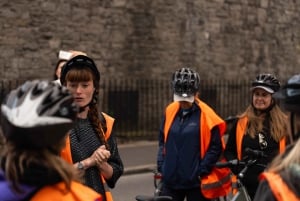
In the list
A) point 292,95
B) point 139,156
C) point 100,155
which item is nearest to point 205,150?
point 100,155

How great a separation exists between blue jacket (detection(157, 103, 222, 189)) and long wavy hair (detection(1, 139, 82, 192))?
11.1ft

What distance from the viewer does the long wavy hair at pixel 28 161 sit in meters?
2.48

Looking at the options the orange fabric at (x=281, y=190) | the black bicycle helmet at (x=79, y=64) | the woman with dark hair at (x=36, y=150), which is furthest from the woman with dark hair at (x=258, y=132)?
the woman with dark hair at (x=36, y=150)

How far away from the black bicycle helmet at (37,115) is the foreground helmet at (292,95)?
0.89 metres

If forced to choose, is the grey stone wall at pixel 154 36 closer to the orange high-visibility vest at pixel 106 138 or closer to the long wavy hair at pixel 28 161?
→ the orange high-visibility vest at pixel 106 138

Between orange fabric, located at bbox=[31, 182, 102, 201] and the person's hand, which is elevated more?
orange fabric, located at bbox=[31, 182, 102, 201]

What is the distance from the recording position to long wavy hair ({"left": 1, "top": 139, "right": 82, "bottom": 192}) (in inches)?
97.6

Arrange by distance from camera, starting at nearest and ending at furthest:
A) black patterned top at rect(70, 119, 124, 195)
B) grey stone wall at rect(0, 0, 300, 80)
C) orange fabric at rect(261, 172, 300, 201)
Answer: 1. orange fabric at rect(261, 172, 300, 201)
2. black patterned top at rect(70, 119, 124, 195)
3. grey stone wall at rect(0, 0, 300, 80)

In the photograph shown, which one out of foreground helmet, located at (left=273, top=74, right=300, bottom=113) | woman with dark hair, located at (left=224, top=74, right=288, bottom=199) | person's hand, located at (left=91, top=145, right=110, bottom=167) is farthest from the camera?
woman with dark hair, located at (left=224, top=74, right=288, bottom=199)

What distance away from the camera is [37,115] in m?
2.53

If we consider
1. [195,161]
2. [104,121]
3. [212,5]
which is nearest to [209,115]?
[195,161]

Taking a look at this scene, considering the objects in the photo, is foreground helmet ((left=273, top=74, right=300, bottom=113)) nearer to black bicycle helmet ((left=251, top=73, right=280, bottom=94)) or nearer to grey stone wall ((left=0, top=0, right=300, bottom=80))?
black bicycle helmet ((left=251, top=73, right=280, bottom=94))

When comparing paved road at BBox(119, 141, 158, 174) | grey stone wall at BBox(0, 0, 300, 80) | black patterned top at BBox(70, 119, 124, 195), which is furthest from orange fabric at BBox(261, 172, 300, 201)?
grey stone wall at BBox(0, 0, 300, 80)

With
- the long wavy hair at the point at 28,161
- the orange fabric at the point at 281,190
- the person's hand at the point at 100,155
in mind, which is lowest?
the person's hand at the point at 100,155
